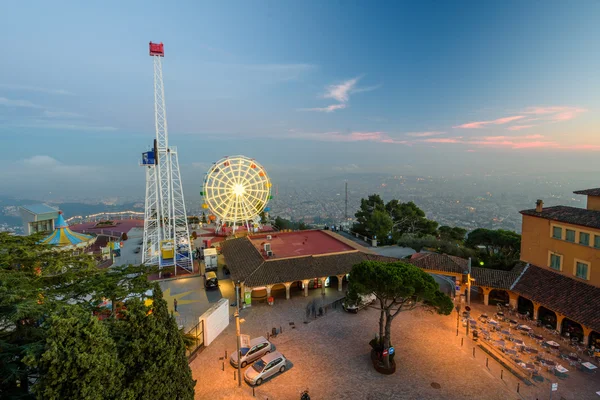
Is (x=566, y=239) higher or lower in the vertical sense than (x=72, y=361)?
higher

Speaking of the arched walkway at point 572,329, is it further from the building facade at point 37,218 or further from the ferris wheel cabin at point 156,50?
the building facade at point 37,218

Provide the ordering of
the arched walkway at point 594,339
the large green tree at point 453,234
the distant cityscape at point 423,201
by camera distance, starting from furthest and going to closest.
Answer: the distant cityscape at point 423,201, the large green tree at point 453,234, the arched walkway at point 594,339

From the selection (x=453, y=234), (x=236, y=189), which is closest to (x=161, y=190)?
(x=236, y=189)

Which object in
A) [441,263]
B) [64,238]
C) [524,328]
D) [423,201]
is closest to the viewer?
[524,328]

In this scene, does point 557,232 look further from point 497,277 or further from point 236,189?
point 236,189

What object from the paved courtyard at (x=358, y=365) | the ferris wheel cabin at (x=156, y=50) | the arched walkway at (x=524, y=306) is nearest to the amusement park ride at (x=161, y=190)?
the ferris wheel cabin at (x=156, y=50)

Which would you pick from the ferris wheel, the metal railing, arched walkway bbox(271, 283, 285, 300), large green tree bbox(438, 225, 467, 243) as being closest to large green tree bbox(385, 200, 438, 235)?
large green tree bbox(438, 225, 467, 243)

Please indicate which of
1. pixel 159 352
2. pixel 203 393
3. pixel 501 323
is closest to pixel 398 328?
pixel 501 323
